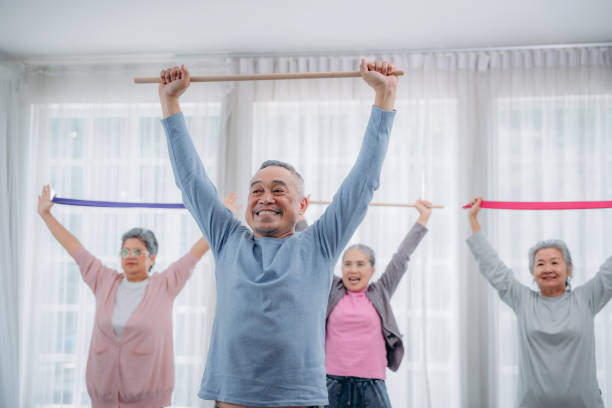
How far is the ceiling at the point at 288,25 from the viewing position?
379 cm

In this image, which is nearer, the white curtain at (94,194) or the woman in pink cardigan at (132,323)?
the woman in pink cardigan at (132,323)

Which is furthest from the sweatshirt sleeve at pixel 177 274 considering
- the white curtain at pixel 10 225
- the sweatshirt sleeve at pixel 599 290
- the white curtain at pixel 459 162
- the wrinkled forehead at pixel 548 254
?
the sweatshirt sleeve at pixel 599 290

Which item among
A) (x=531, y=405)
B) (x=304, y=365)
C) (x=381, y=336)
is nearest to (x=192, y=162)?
(x=304, y=365)

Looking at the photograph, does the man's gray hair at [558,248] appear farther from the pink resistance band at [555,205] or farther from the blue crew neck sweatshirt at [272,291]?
the blue crew neck sweatshirt at [272,291]

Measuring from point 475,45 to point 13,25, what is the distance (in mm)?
3648

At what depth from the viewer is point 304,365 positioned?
1.53 metres

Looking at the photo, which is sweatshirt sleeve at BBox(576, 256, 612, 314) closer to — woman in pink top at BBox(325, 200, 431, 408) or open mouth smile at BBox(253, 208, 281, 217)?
woman in pink top at BBox(325, 200, 431, 408)

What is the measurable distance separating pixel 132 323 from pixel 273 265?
2103 mm

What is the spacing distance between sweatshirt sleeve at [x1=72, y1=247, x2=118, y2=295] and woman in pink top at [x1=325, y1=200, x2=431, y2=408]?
1493 millimetres

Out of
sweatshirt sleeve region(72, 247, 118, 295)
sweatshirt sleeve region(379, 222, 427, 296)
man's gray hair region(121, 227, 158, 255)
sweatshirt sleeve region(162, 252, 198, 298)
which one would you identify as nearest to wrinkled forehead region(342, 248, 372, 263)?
sweatshirt sleeve region(379, 222, 427, 296)

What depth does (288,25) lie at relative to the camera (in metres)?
4.09

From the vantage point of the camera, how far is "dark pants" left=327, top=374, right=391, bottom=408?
3178mm

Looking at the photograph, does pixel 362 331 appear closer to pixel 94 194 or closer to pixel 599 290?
pixel 599 290

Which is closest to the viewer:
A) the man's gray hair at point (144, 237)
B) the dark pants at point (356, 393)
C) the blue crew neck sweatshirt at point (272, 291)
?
the blue crew neck sweatshirt at point (272, 291)
